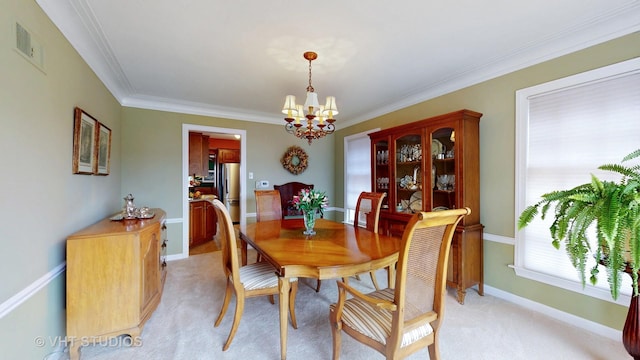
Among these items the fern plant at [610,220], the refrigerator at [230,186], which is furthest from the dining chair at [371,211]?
the refrigerator at [230,186]

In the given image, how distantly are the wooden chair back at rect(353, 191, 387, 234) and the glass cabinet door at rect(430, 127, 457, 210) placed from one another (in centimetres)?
66

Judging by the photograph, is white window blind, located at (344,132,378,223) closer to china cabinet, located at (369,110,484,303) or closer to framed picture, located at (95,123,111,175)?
china cabinet, located at (369,110,484,303)

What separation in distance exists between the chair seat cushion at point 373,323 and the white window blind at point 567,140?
1.73 meters

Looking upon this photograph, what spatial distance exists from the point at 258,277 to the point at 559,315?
2.66m

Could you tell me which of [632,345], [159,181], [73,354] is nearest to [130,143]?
[159,181]

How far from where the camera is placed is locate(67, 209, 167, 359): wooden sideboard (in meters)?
1.73

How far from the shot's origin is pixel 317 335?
200cm

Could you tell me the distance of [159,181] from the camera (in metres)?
3.89

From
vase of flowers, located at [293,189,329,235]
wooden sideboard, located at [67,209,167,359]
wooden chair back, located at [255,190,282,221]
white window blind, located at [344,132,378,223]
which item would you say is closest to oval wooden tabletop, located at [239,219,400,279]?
vase of flowers, located at [293,189,329,235]

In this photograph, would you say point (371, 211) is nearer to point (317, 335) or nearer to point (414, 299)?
point (317, 335)

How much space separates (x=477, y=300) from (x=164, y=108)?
4844mm

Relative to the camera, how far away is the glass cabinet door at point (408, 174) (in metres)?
3.21

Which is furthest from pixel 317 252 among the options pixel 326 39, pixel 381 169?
pixel 381 169

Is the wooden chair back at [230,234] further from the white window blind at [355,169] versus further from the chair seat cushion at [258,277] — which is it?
the white window blind at [355,169]
